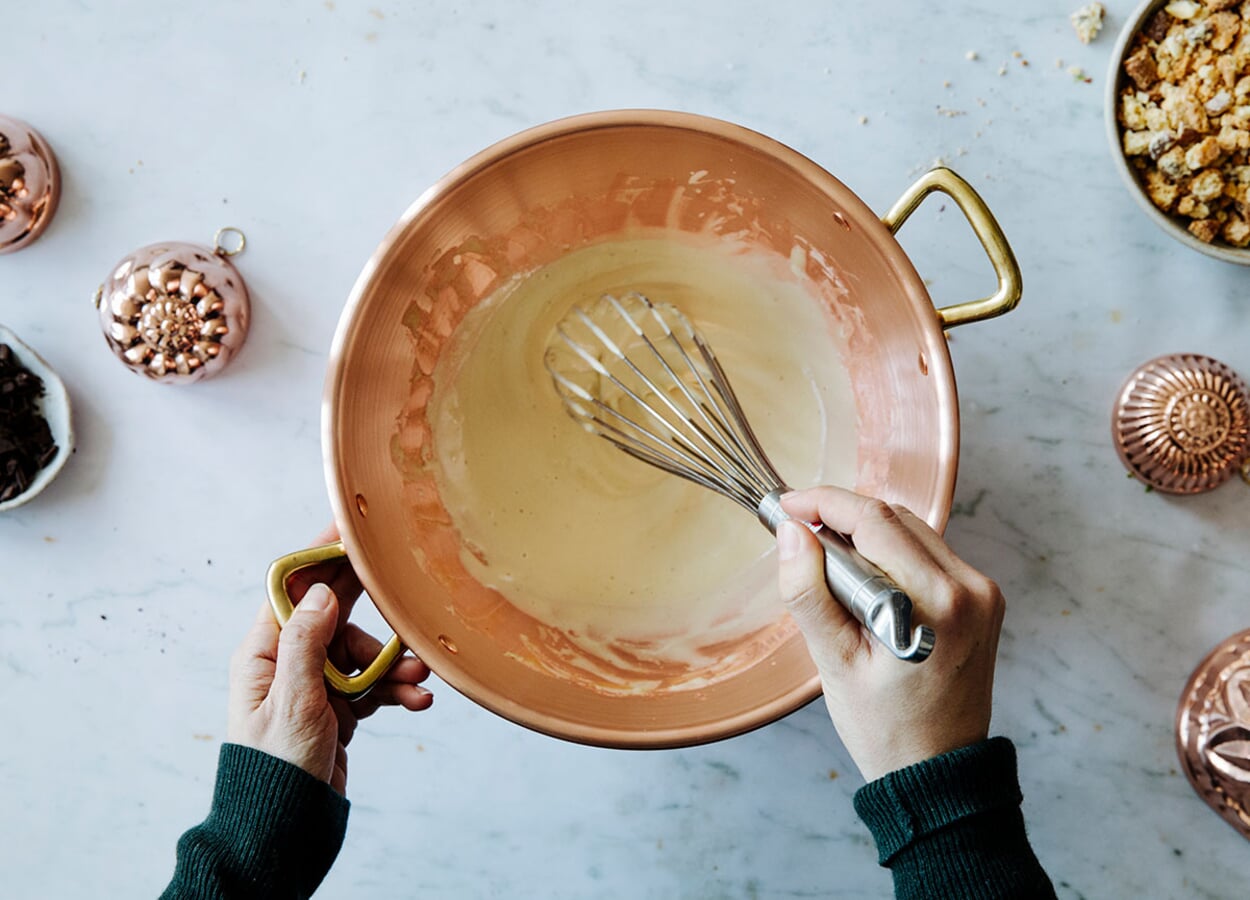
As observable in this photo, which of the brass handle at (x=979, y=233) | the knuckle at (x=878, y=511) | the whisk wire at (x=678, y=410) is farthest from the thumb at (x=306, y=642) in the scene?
the brass handle at (x=979, y=233)

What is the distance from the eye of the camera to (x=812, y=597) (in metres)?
0.58

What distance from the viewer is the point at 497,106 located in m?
0.89

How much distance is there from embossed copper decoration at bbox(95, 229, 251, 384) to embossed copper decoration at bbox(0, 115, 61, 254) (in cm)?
10

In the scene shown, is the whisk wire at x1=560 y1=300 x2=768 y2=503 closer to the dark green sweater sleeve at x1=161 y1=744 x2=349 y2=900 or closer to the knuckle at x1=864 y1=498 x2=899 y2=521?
the knuckle at x1=864 y1=498 x2=899 y2=521

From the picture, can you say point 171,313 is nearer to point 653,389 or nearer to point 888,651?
point 653,389

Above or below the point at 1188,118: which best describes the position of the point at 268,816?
below

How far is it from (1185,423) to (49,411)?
3.44 ft

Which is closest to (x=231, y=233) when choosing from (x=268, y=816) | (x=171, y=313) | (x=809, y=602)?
(x=171, y=313)

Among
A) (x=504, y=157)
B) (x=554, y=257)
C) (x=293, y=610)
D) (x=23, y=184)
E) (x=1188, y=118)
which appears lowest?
(x=293, y=610)

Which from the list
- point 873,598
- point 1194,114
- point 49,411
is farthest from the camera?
point 49,411

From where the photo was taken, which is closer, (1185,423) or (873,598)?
(873,598)

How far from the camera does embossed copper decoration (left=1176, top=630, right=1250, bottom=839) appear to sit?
2.79 ft

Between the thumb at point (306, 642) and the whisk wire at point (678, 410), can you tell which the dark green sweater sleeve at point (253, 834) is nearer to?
the thumb at point (306, 642)

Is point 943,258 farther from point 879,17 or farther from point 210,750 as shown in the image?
point 210,750
